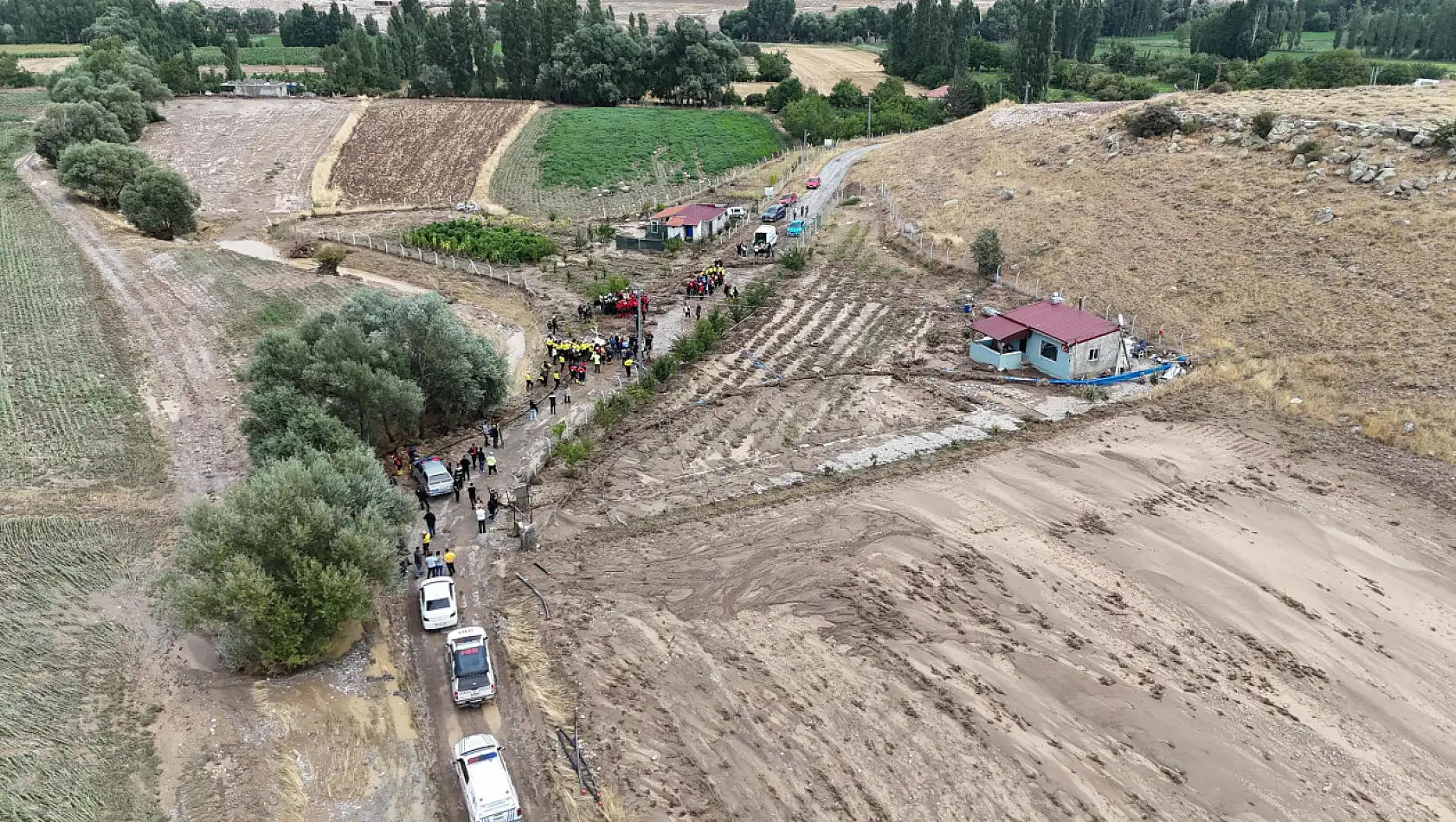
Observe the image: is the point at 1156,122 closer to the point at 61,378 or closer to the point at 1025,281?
the point at 1025,281

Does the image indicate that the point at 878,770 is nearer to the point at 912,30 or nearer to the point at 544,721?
the point at 544,721

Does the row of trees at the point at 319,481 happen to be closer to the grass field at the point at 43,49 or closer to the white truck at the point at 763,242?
the white truck at the point at 763,242

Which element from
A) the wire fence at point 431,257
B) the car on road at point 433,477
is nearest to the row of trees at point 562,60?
the wire fence at point 431,257

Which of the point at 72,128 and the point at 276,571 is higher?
the point at 72,128

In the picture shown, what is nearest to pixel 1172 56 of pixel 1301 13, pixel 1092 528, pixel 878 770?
pixel 1301 13

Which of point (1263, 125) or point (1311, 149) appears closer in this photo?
point (1311, 149)

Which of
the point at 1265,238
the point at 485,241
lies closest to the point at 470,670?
the point at 485,241

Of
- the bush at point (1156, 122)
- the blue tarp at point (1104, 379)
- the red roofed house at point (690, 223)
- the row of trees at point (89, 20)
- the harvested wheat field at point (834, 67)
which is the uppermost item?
the row of trees at point (89, 20)
